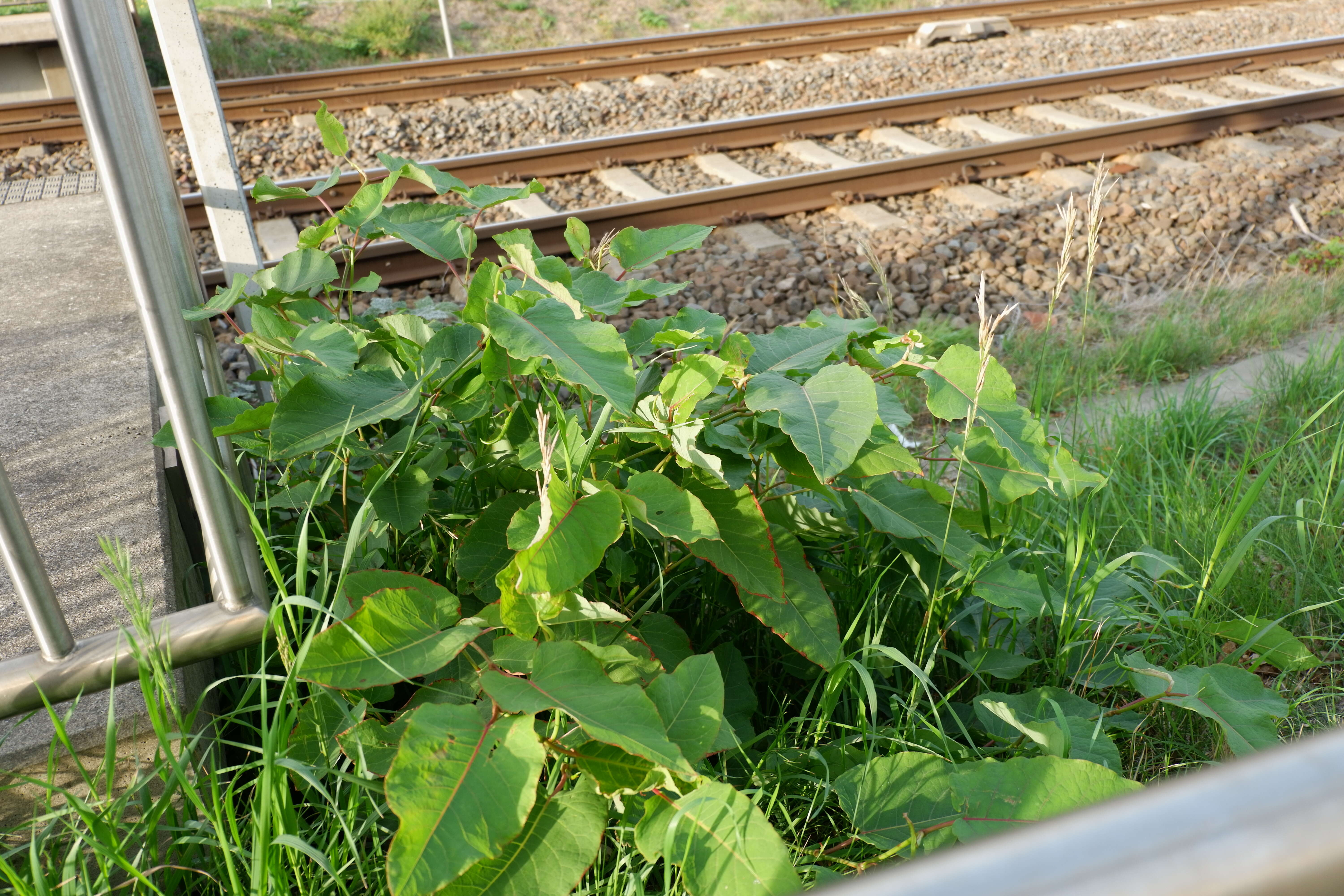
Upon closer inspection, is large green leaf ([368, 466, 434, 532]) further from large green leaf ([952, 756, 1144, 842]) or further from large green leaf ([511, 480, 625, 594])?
large green leaf ([952, 756, 1144, 842])

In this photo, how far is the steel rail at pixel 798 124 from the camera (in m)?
5.78

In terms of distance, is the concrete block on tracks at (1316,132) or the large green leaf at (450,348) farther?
the concrete block on tracks at (1316,132)

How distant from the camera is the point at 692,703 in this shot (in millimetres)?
1313

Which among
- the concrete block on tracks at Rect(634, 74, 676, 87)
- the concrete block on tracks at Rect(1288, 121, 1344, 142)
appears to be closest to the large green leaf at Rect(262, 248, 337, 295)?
the concrete block on tracks at Rect(634, 74, 676, 87)

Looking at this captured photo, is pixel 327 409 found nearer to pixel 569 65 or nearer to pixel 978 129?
pixel 978 129

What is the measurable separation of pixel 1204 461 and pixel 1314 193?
3.96 m

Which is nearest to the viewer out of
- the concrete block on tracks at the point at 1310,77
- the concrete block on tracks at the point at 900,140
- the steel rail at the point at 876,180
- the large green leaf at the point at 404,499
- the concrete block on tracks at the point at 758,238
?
the large green leaf at the point at 404,499

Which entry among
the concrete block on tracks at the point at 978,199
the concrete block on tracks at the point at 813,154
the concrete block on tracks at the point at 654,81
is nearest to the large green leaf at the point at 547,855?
the concrete block on tracks at the point at 978,199

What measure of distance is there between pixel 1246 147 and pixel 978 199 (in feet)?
7.62

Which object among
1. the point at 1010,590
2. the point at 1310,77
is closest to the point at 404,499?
the point at 1010,590

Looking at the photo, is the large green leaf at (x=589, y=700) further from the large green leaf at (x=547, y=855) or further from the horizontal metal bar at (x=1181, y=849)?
the horizontal metal bar at (x=1181, y=849)

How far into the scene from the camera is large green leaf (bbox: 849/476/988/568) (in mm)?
1628

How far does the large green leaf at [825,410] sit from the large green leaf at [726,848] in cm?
44

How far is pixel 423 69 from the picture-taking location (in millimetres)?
8656
